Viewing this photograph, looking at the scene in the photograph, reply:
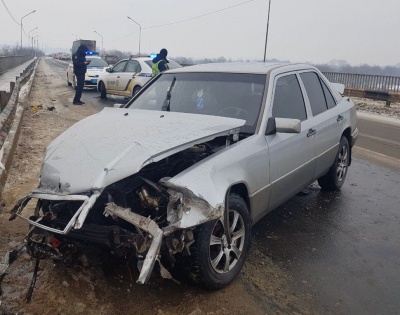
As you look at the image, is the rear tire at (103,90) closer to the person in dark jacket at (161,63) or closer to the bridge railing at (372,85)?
the person in dark jacket at (161,63)

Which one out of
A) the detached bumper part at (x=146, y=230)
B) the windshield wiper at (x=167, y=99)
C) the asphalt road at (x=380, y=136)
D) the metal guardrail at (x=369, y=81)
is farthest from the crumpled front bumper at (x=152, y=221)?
the metal guardrail at (x=369, y=81)

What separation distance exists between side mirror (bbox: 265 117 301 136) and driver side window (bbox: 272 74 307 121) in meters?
0.23

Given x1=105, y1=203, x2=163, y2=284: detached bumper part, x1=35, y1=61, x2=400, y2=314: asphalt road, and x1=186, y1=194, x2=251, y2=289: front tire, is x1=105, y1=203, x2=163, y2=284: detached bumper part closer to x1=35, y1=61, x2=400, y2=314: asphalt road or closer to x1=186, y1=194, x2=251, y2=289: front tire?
x1=186, y1=194, x2=251, y2=289: front tire

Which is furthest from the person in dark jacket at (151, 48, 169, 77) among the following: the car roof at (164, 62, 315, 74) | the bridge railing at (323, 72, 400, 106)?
the bridge railing at (323, 72, 400, 106)

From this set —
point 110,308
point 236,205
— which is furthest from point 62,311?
point 236,205

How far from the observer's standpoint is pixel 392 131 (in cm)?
1190

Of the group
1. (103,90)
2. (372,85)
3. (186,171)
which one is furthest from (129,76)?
(372,85)

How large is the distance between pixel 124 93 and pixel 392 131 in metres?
8.99

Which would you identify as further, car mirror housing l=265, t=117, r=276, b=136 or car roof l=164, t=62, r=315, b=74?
car roof l=164, t=62, r=315, b=74

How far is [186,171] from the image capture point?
307 centimetres

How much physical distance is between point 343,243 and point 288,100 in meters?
1.57

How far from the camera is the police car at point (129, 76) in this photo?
1447cm

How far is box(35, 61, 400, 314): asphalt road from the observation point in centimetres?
331

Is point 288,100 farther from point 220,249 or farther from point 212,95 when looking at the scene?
point 220,249
